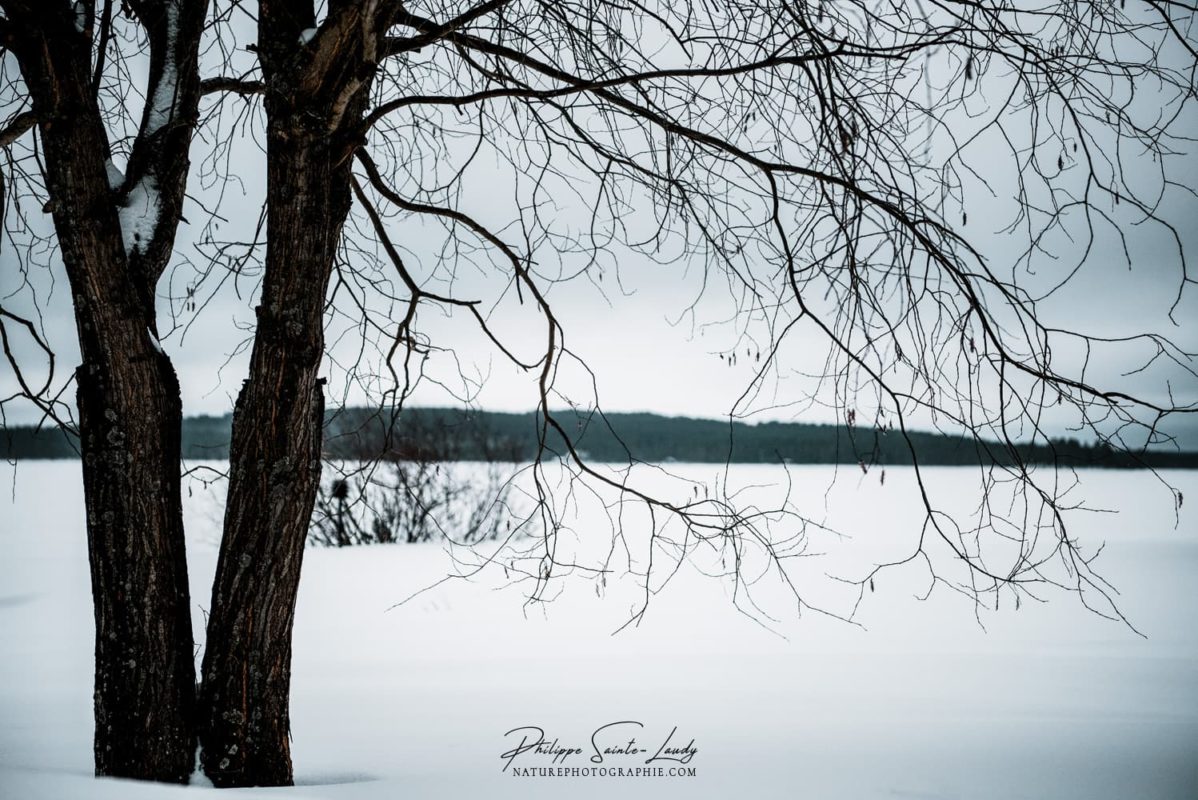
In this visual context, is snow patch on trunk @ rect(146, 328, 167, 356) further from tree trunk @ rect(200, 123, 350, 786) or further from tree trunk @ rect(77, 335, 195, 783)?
tree trunk @ rect(200, 123, 350, 786)

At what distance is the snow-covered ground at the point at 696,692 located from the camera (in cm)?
384

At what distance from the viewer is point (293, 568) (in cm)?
324

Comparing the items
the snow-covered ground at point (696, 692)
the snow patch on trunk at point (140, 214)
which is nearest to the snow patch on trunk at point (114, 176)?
the snow patch on trunk at point (140, 214)

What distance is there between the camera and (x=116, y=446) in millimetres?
3184

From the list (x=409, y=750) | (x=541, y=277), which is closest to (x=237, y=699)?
(x=409, y=750)

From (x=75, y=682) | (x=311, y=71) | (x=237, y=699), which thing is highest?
(x=311, y=71)

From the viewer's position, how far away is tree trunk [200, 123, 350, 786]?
10.4 feet

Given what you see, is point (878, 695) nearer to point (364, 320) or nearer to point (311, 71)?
point (364, 320)

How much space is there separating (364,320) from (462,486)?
12413 millimetres
